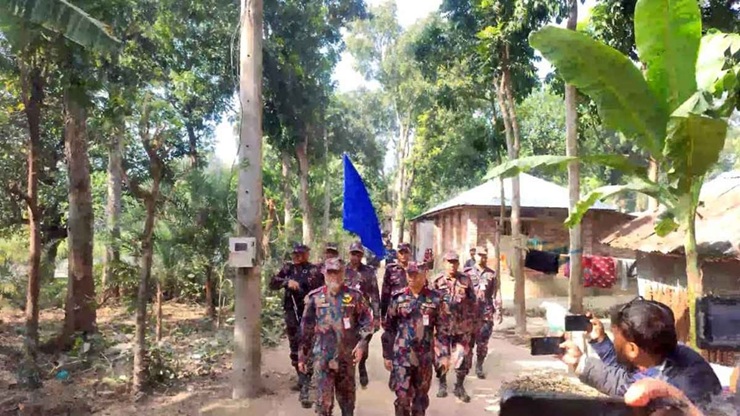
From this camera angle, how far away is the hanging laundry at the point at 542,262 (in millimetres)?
10383

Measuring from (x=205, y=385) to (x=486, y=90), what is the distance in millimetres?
11394

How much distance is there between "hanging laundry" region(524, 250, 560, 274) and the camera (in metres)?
10.4

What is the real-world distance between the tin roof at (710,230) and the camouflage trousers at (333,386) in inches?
137

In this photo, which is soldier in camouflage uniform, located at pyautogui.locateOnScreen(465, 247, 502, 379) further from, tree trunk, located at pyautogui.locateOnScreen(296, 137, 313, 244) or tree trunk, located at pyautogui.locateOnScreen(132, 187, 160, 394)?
tree trunk, located at pyautogui.locateOnScreen(296, 137, 313, 244)

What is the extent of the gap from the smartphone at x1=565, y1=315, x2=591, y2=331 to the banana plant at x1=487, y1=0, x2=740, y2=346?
1381mm

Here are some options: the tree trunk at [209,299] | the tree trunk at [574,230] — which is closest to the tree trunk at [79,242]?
the tree trunk at [209,299]

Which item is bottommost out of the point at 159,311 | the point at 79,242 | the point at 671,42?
the point at 159,311

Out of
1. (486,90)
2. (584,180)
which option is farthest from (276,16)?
(584,180)

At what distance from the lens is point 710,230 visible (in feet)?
21.4

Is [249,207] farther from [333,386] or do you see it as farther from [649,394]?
[649,394]

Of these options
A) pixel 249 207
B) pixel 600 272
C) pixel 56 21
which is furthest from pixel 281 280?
pixel 600 272

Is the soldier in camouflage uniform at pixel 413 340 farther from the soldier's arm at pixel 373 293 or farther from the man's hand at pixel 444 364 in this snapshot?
the soldier's arm at pixel 373 293

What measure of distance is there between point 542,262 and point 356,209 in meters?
3.90

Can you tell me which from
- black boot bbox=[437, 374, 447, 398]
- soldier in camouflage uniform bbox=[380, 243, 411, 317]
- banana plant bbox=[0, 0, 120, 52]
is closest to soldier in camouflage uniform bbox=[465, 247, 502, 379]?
soldier in camouflage uniform bbox=[380, 243, 411, 317]
